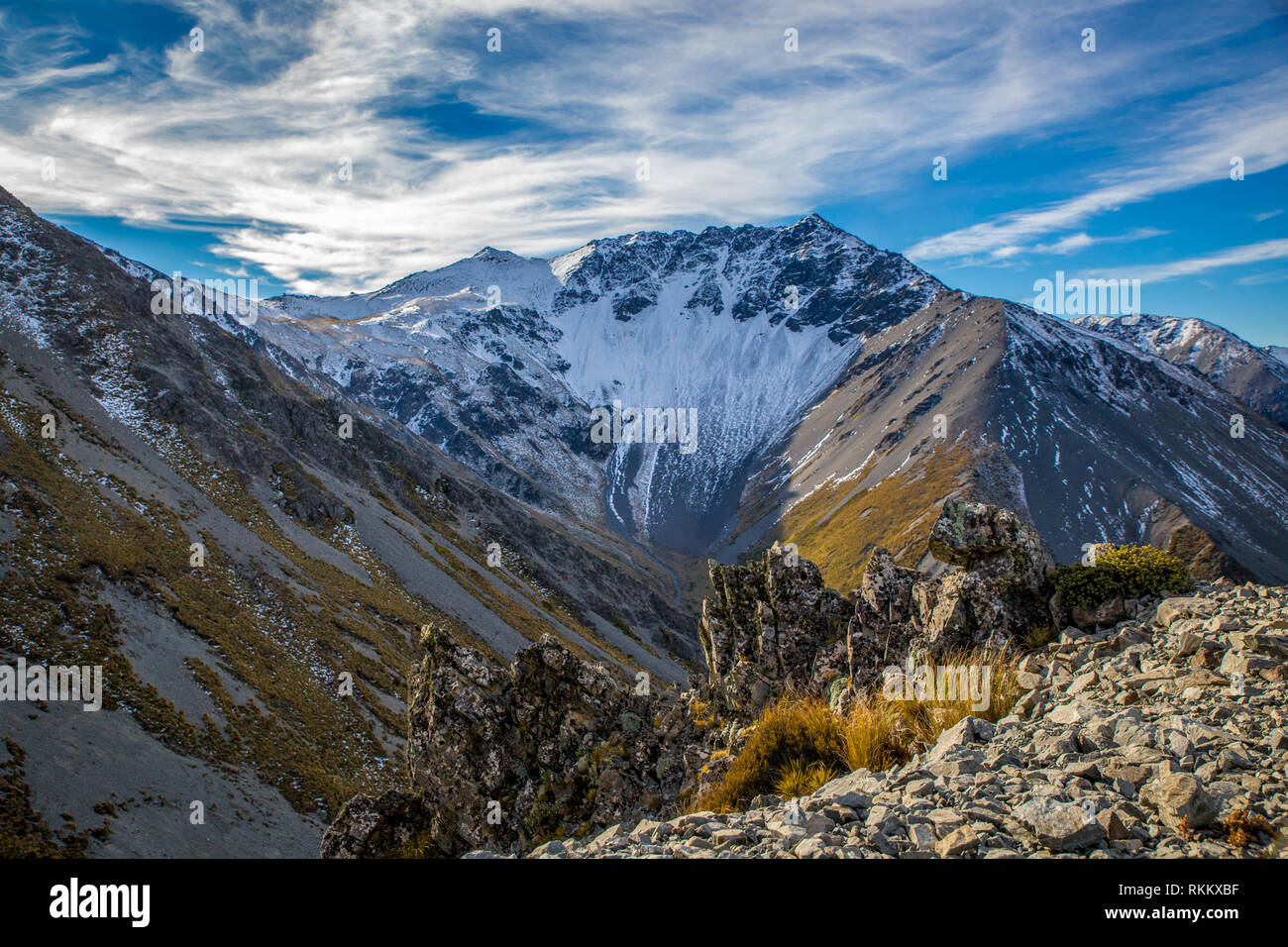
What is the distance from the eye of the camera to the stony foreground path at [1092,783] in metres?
5.94

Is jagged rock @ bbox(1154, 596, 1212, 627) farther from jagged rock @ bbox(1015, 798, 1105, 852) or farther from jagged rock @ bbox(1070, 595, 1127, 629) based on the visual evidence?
jagged rock @ bbox(1015, 798, 1105, 852)

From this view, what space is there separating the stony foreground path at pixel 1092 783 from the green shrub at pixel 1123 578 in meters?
2.13

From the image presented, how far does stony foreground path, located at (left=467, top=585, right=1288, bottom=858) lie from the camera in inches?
234

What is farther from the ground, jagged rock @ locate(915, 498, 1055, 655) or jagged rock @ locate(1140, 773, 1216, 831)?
jagged rock @ locate(915, 498, 1055, 655)

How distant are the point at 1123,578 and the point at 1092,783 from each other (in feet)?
25.5

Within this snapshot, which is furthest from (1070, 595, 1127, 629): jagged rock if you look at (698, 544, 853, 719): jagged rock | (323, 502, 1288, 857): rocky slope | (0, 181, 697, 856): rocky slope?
(0, 181, 697, 856): rocky slope

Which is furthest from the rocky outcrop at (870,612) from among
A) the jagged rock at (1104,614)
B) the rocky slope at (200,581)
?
the rocky slope at (200,581)

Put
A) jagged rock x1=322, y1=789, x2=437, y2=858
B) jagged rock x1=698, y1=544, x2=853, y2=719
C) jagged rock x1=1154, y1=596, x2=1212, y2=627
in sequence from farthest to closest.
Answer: jagged rock x1=698, y1=544, x2=853, y2=719 < jagged rock x1=322, y1=789, x2=437, y2=858 < jagged rock x1=1154, y1=596, x2=1212, y2=627

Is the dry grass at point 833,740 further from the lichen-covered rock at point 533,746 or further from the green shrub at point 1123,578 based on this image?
the lichen-covered rock at point 533,746

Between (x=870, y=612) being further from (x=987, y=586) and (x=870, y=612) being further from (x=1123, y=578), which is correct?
(x=1123, y=578)

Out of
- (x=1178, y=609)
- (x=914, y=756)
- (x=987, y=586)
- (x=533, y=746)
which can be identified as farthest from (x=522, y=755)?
(x=1178, y=609)

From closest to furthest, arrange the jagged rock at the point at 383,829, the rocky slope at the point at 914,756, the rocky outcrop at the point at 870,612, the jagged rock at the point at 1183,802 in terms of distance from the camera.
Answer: the jagged rock at the point at 1183,802
the rocky slope at the point at 914,756
the rocky outcrop at the point at 870,612
the jagged rock at the point at 383,829

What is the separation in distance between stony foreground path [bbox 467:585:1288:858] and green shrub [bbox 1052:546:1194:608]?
2.13 m
